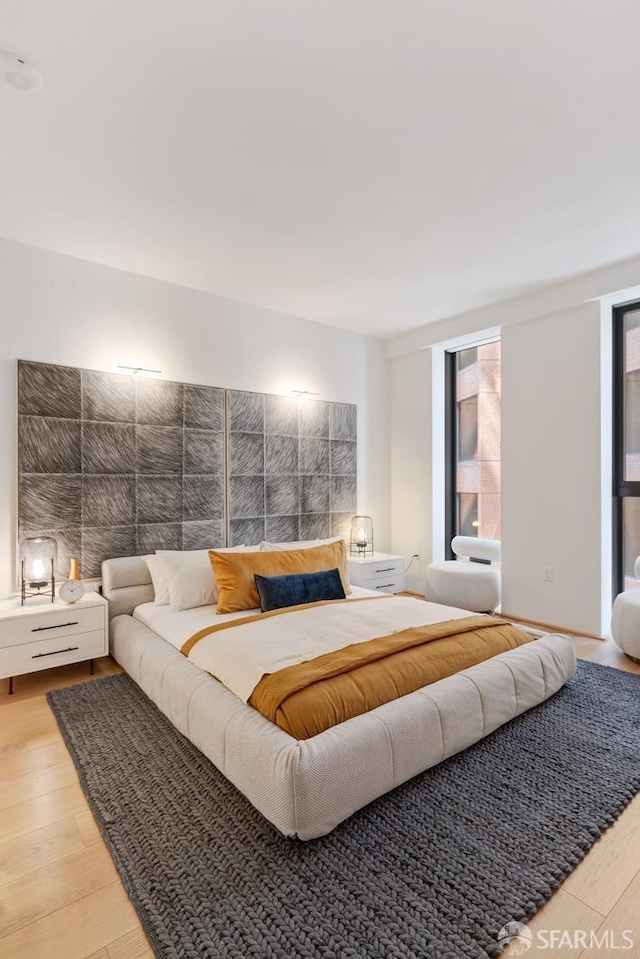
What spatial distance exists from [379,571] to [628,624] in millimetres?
1955

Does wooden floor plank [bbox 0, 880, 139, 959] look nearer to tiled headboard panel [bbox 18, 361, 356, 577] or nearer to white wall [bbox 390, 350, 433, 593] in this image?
tiled headboard panel [bbox 18, 361, 356, 577]

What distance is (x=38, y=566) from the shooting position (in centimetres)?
307

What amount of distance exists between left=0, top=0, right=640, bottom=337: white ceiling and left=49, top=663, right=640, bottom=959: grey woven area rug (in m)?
2.70

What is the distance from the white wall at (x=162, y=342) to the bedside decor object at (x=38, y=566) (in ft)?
0.34

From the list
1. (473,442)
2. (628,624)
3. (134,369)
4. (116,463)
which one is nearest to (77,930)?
(116,463)

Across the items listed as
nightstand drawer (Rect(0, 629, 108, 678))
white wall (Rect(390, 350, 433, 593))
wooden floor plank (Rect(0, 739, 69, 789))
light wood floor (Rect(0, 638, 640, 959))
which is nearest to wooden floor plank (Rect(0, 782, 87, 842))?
light wood floor (Rect(0, 638, 640, 959))

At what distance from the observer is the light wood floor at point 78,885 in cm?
131

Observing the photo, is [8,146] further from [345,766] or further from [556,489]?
[556,489]

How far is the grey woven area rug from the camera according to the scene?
132 centimetres

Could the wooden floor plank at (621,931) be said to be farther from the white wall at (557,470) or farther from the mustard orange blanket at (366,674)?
the white wall at (557,470)

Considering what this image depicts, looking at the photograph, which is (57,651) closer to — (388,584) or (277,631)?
(277,631)

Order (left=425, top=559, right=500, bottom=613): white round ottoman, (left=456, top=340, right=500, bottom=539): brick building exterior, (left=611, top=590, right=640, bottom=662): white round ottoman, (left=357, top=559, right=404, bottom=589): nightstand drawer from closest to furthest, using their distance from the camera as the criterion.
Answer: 1. (left=611, top=590, right=640, bottom=662): white round ottoman
2. (left=425, top=559, right=500, bottom=613): white round ottoman
3. (left=357, top=559, right=404, bottom=589): nightstand drawer
4. (left=456, top=340, right=500, bottom=539): brick building exterior

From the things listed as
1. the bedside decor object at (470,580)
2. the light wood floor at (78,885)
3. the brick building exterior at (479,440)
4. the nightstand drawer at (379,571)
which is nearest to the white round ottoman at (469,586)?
the bedside decor object at (470,580)

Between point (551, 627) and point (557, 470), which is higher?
point (557, 470)
